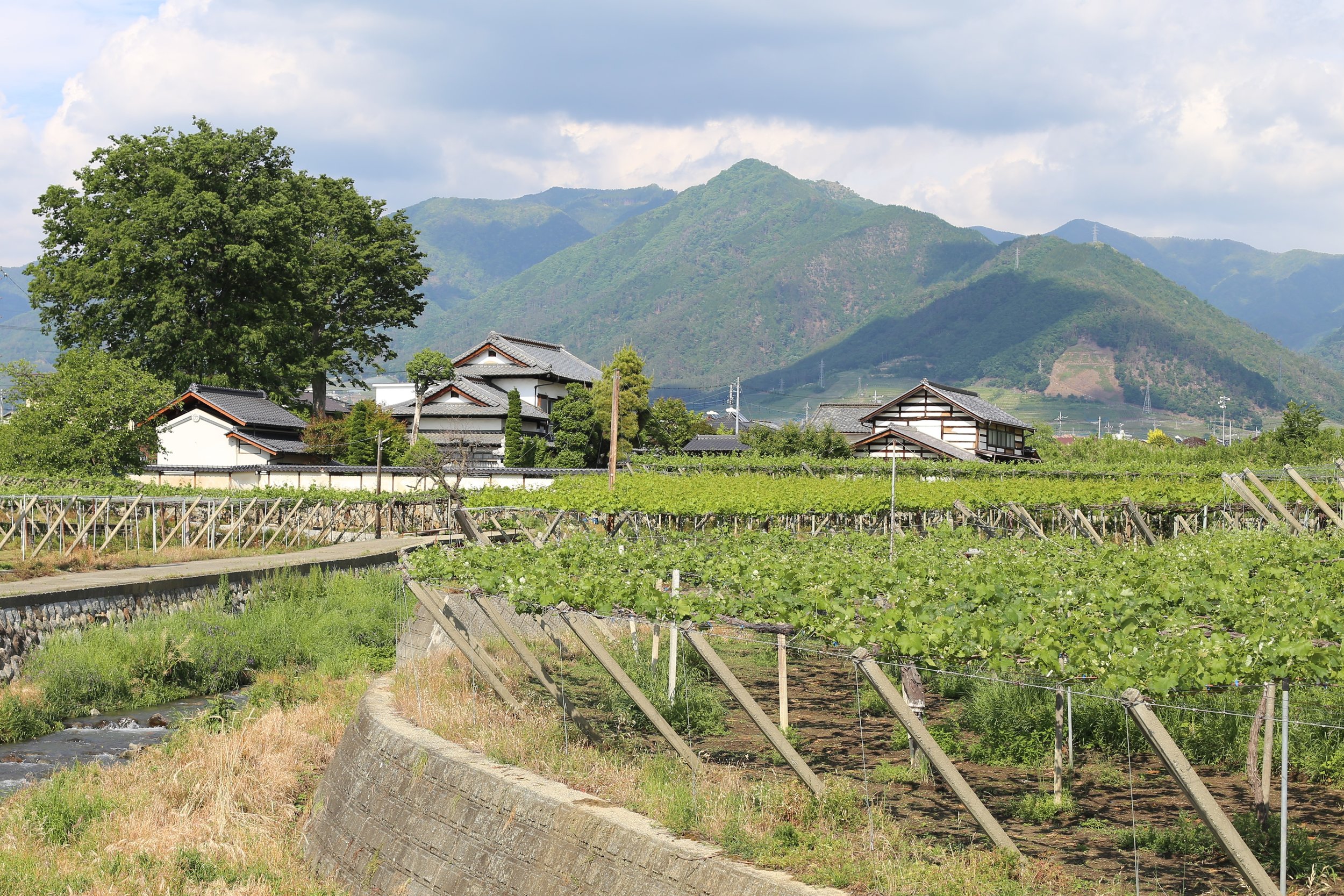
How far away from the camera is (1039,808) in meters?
8.46

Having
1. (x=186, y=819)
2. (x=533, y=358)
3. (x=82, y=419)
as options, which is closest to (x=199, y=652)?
(x=186, y=819)

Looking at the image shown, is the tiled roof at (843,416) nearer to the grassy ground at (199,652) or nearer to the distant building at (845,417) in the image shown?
the distant building at (845,417)

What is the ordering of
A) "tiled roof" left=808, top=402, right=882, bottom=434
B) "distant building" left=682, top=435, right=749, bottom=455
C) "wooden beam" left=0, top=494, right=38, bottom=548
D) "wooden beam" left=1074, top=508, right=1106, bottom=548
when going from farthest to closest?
"distant building" left=682, top=435, right=749, bottom=455 < "tiled roof" left=808, top=402, right=882, bottom=434 < "wooden beam" left=1074, top=508, right=1106, bottom=548 < "wooden beam" left=0, top=494, right=38, bottom=548

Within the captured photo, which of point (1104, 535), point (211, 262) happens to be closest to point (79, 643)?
point (1104, 535)

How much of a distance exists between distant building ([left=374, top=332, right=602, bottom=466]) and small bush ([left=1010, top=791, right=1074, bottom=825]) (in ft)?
160

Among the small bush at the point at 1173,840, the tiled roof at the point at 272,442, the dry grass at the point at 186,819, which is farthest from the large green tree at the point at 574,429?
the small bush at the point at 1173,840

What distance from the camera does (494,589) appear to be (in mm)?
11289

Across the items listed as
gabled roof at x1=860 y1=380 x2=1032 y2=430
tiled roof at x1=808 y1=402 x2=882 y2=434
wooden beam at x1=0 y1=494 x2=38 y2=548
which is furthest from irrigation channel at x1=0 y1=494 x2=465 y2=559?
tiled roof at x1=808 y1=402 x2=882 y2=434

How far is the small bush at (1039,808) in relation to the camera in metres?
8.43

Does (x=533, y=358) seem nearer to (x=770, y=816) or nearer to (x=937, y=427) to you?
(x=937, y=427)

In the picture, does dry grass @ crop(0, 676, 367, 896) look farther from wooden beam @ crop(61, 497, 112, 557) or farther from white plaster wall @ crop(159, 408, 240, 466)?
white plaster wall @ crop(159, 408, 240, 466)

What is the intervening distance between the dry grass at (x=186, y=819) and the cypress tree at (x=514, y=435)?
44530 mm

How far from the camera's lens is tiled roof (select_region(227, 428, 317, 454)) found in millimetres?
51688

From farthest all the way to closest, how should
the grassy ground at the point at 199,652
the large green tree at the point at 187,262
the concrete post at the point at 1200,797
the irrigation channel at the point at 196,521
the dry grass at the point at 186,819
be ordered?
the large green tree at the point at 187,262 → the irrigation channel at the point at 196,521 → the grassy ground at the point at 199,652 → the dry grass at the point at 186,819 → the concrete post at the point at 1200,797
